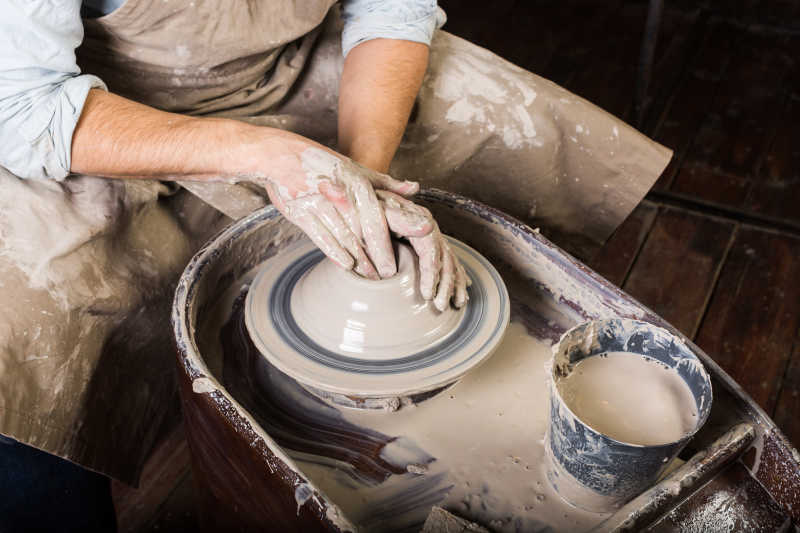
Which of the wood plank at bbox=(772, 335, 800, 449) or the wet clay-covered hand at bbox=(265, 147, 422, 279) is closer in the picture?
the wet clay-covered hand at bbox=(265, 147, 422, 279)

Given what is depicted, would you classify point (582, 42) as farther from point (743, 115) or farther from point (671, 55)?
point (743, 115)

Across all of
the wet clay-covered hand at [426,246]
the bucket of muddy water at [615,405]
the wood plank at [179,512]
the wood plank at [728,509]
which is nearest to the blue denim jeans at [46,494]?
the wood plank at [179,512]

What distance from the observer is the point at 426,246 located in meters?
1.14

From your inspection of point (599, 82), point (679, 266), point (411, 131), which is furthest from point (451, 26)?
point (411, 131)

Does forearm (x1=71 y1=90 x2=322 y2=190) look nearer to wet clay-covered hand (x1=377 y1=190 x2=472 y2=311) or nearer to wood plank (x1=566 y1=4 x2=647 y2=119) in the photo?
wet clay-covered hand (x1=377 y1=190 x2=472 y2=311)

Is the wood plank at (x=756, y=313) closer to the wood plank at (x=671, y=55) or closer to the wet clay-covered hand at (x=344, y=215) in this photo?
the wood plank at (x=671, y=55)

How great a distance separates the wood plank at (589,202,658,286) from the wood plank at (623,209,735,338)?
2cm

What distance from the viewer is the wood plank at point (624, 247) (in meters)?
2.23


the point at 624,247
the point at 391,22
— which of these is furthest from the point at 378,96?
the point at 624,247

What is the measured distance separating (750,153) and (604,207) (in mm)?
1316

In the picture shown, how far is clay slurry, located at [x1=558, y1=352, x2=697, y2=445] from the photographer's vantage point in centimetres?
101

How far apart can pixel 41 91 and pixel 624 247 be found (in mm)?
1749

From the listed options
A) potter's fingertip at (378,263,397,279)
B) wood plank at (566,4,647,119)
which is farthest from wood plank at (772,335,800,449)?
wood plank at (566,4,647,119)

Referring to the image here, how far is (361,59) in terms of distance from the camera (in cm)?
157
